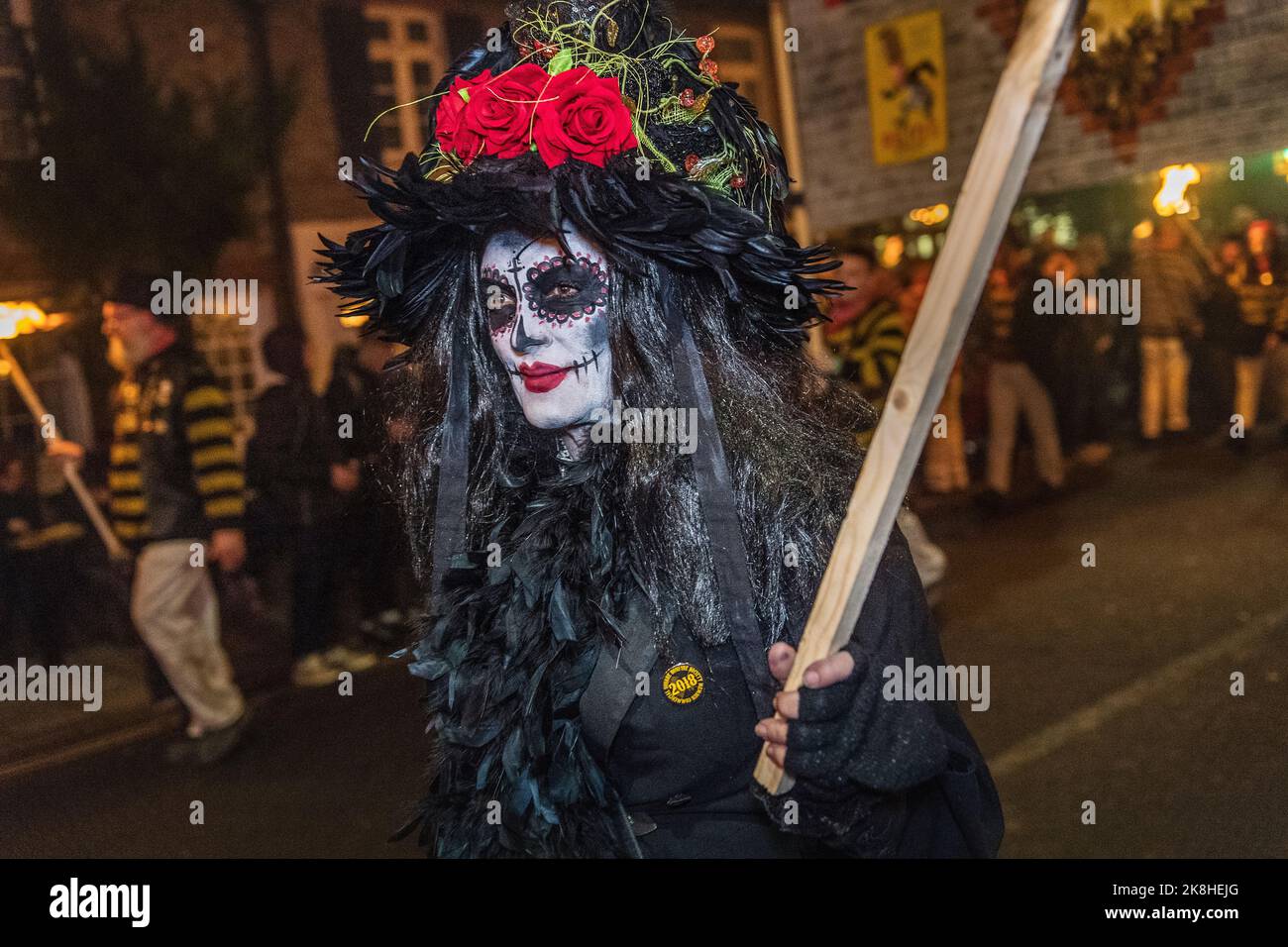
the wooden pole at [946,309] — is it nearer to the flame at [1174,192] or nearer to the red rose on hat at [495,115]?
the red rose on hat at [495,115]

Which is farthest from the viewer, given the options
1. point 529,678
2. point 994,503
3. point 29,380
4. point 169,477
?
point 994,503

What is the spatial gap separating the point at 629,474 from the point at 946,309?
601mm

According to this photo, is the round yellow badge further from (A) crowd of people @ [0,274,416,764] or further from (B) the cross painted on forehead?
(A) crowd of people @ [0,274,416,764]

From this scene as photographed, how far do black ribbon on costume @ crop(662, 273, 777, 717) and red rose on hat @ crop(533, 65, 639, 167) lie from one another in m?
0.20

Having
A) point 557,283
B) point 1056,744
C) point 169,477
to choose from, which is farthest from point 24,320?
point 557,283

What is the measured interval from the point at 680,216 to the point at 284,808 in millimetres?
3833

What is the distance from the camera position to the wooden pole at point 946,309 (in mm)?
1234

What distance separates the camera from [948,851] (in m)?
1.69

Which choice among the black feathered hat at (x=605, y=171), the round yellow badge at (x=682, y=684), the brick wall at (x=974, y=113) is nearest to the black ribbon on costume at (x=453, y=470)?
the black feathered hat at (x=605, y=171)

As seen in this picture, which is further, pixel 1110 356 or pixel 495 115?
pixel 1110 356

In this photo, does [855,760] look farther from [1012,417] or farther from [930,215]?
[1012,417]

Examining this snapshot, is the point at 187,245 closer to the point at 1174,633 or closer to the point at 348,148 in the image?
the point at 348,148

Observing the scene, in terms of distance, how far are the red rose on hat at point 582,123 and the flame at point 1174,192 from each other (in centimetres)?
600

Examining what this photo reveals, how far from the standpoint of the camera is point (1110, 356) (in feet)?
28.6
